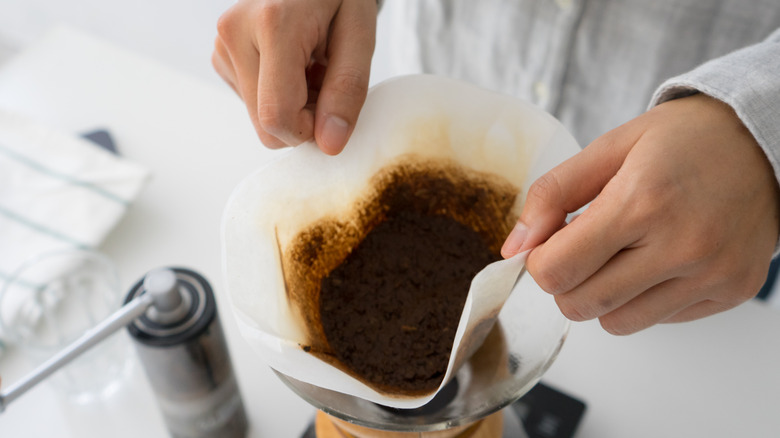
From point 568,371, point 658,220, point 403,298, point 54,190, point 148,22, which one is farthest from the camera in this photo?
point 148,22

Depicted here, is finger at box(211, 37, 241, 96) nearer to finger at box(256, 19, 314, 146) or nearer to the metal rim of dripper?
finger at box(256, 19, 314, 146)

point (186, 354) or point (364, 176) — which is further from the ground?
point (364, 176)

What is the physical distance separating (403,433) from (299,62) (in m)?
0.29

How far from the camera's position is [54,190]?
2.77 ft

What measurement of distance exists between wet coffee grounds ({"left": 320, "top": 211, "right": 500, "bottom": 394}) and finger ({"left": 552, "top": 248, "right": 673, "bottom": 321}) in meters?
0.10

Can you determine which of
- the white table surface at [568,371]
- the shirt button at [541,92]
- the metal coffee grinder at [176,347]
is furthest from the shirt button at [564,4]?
the metal coffee grinder at [176,347]

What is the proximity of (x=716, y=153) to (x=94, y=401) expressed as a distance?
672mm

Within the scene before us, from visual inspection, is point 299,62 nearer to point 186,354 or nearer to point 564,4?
point 186,354

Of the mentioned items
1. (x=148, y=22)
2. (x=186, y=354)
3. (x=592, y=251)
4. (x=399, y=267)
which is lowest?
(x=148, y=22)

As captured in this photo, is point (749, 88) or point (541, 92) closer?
point (749, 88)

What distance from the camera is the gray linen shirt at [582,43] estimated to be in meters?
0.68

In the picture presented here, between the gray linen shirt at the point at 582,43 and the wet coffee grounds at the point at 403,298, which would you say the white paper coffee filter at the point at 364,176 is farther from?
the gray linen shirt at the point at 582,43

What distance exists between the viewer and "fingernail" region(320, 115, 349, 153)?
0.47 meters

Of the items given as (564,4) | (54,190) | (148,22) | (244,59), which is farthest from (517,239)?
(148,22)
